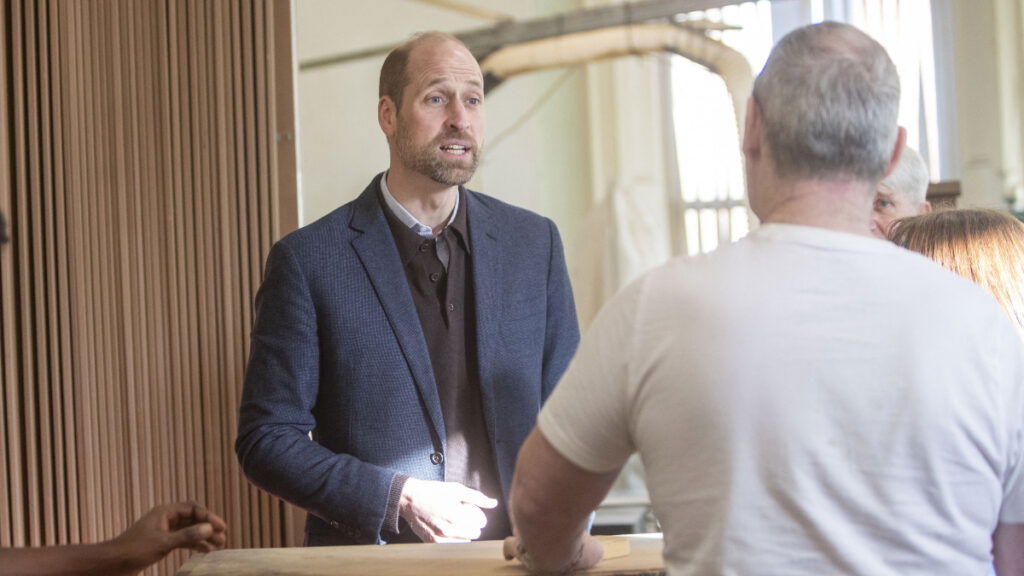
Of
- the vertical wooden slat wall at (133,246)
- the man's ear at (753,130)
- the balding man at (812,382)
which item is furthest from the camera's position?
the vertical wooden slat wall at (133,246)

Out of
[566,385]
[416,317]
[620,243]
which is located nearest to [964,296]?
[566,385]

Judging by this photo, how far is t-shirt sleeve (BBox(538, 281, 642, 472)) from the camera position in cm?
134

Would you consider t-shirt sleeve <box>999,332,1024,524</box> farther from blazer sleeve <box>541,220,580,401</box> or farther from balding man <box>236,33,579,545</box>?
blazer sleeve <box>541,220,580,401</box>

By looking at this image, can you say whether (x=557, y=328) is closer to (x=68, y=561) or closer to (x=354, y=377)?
(x=354, y=377)

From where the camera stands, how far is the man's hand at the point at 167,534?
7.59 feet

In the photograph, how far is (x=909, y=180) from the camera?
297 centimetres

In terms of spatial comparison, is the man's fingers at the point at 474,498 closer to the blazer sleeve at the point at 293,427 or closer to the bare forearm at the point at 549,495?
the blazer sleeve at the point at 293,427

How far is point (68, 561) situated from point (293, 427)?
1.74 feet

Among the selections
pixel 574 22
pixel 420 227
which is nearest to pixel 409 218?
pixel 420 227

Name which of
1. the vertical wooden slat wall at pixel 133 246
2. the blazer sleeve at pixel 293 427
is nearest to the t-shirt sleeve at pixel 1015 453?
the blazer sleeve at pixel 293 427

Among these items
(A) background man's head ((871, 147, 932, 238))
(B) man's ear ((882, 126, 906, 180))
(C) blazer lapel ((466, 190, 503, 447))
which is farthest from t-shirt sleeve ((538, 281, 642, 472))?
(A) background man's head ((871, 147, 932, 238))

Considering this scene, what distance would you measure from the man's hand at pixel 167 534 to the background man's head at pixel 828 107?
60.6 inches

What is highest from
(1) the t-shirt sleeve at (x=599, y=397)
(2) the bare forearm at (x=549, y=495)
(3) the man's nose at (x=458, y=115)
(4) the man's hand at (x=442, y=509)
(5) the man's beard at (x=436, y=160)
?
(3) the man's nose at (x=458, y=115)

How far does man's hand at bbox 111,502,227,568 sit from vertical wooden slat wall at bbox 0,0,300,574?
852 millimetres
